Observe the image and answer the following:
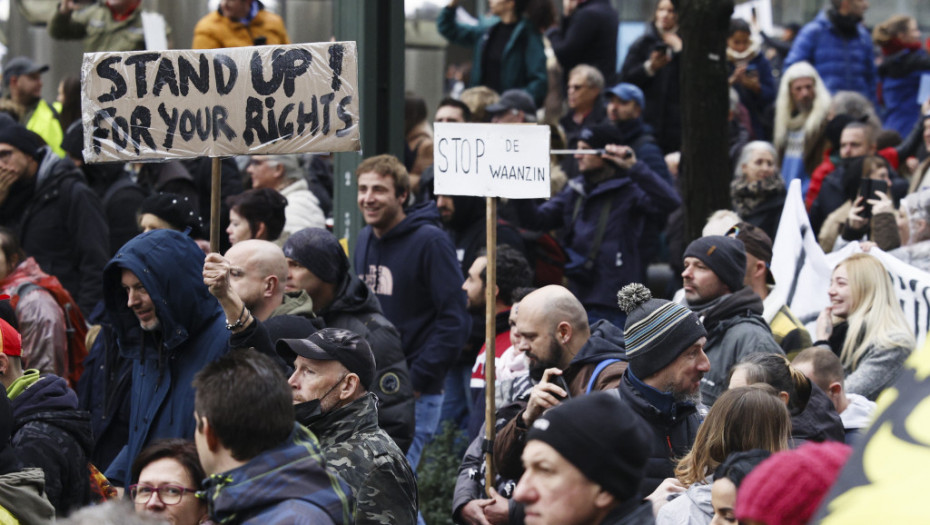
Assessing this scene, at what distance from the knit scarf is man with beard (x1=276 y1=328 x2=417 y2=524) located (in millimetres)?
5574

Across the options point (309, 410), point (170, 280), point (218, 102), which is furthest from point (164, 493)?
point (218, 102)

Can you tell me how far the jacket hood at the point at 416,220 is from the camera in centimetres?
767

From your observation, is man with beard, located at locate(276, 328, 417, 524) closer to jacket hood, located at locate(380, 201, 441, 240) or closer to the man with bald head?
the man with bald head

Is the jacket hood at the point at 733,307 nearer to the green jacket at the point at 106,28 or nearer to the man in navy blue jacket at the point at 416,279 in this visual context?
the man in navy blue jacket at the point at 416,279

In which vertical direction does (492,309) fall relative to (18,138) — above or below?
below

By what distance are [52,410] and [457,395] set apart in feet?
13.3

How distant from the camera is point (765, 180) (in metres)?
9.87

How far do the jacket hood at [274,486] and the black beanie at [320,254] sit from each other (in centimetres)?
277

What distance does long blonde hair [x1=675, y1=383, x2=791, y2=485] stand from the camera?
14.7 feet

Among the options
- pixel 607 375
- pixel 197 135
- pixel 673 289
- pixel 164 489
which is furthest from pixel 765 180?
pixel 164 489

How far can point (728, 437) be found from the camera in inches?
177

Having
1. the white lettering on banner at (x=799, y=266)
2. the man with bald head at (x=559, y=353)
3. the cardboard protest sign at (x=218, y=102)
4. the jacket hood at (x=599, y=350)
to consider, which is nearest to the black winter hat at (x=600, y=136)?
the white lettering on banner at (x=799, y=266)

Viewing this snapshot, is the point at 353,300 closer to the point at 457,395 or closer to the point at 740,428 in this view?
the point at 457,395

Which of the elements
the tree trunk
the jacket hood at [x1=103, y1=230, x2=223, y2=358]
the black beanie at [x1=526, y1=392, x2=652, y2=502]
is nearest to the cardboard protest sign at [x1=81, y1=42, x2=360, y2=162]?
the jacket hood at [x1=103, y1=230, x2=223, y2=358]
